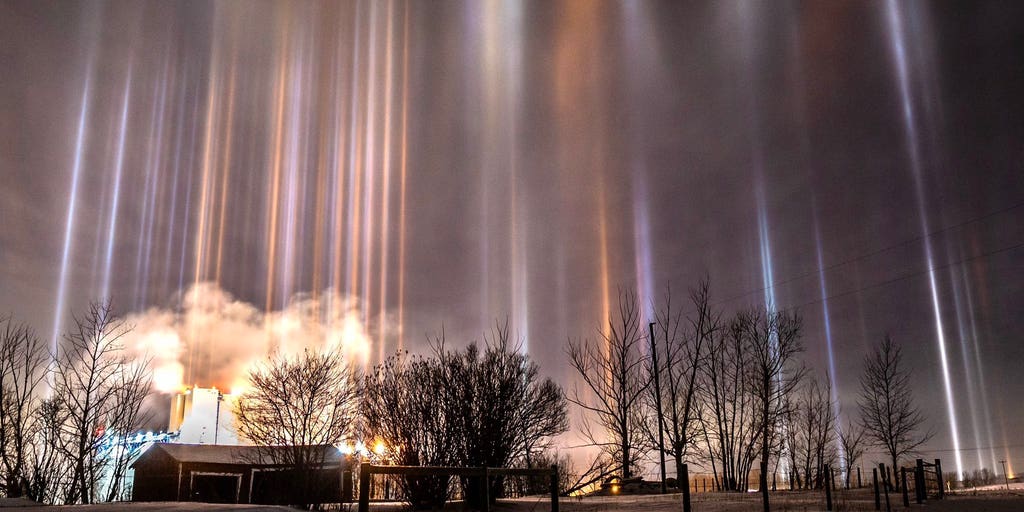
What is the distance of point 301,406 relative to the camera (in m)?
31.2

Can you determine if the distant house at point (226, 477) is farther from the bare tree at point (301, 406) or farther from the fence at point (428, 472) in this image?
the fence at point (428, 472)

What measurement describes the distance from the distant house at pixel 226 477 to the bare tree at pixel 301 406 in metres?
0.66

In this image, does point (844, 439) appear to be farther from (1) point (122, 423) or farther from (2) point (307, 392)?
(1) point (122, 423)

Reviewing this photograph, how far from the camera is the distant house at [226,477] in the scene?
27.7 metres

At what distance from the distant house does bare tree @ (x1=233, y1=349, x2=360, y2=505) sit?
2.17ft

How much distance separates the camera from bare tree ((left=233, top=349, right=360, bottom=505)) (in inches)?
1188

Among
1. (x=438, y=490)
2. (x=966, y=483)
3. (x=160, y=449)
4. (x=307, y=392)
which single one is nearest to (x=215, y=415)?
(x=160, y=449)

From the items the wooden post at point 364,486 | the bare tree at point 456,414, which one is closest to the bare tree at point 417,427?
the bare tree at point 456,414

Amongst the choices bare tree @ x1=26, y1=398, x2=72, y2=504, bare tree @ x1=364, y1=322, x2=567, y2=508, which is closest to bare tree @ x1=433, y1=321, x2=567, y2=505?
bare tree @ x1=364, y1=322, x2=567, y2=508

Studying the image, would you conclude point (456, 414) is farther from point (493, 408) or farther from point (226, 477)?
point (226, 477)

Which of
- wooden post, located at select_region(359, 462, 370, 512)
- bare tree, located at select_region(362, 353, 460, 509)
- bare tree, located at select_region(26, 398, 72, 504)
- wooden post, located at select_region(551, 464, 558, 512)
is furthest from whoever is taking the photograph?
bare tree, located at select_region(362, 353, 460, 509)

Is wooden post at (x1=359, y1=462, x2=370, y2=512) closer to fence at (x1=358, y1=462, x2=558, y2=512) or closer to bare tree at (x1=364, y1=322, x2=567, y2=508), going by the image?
fence at (x1=358, y1=462, x2=558, y2=512)

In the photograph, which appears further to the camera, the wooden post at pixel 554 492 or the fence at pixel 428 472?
the wooden post at pixel 554 492

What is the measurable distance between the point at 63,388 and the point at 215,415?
265 feet
